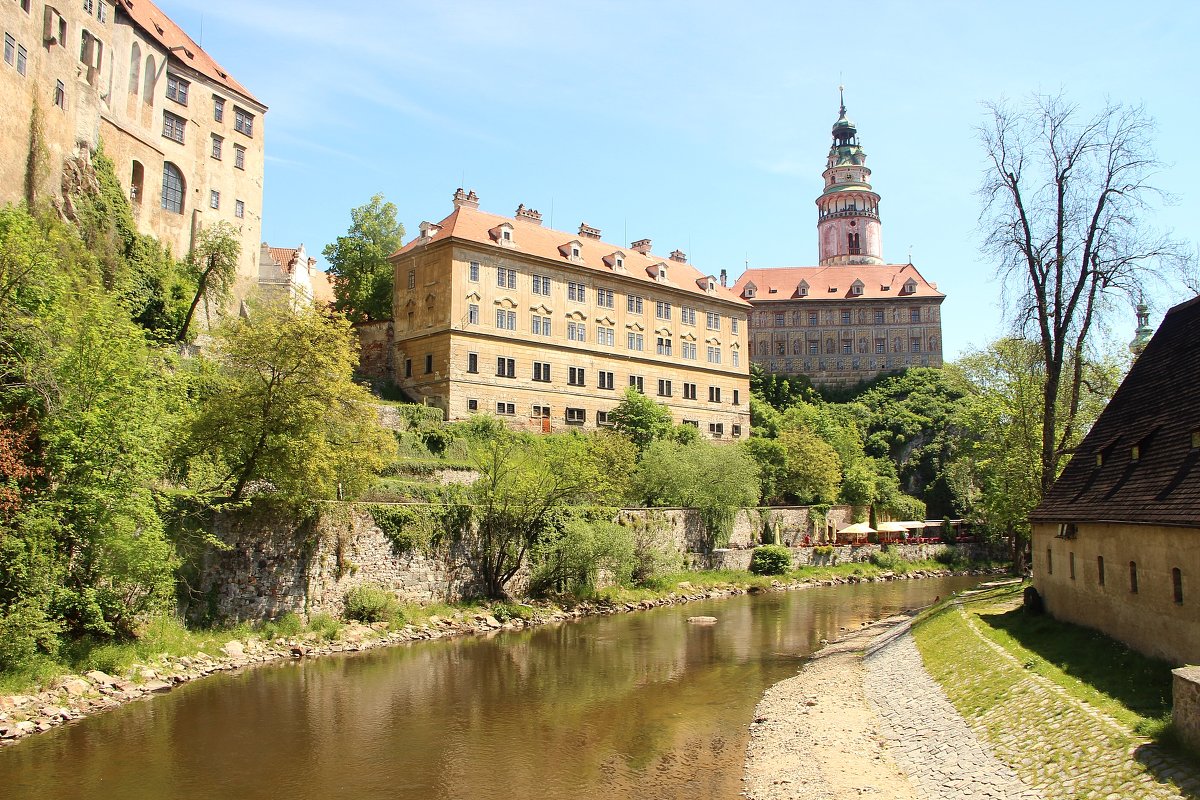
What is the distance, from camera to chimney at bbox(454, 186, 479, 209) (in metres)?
48.9

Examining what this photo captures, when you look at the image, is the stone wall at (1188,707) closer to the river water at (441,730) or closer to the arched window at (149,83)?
the river water at (441,730)

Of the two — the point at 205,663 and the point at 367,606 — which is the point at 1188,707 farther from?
the point at 367,606

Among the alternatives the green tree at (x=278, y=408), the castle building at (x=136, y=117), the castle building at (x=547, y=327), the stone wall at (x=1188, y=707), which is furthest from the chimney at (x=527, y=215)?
the stone wall at (x=1188, y=707)

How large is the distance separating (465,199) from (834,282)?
43.8 meters

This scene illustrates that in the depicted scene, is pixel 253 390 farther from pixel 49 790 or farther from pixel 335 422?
pixel 49 790

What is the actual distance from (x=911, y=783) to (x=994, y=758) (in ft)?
4.30

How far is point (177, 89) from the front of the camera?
42.5m

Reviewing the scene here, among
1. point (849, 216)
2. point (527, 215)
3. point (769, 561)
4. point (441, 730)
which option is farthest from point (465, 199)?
point (849, 216)

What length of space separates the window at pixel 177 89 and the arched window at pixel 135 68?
2261mm

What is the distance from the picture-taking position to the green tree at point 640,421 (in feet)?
159

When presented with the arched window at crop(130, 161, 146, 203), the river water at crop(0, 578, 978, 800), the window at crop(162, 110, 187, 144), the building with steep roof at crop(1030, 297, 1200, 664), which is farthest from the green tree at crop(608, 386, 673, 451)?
the building with steep roof at crop(1030, 297, 1200, 664)

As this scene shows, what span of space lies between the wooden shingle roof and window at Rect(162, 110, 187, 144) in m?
39.7

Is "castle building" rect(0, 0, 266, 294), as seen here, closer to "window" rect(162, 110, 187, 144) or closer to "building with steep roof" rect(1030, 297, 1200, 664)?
"window" rect(162, 110, 187, 144)

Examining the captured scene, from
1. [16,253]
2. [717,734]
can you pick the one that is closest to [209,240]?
[16,253]
